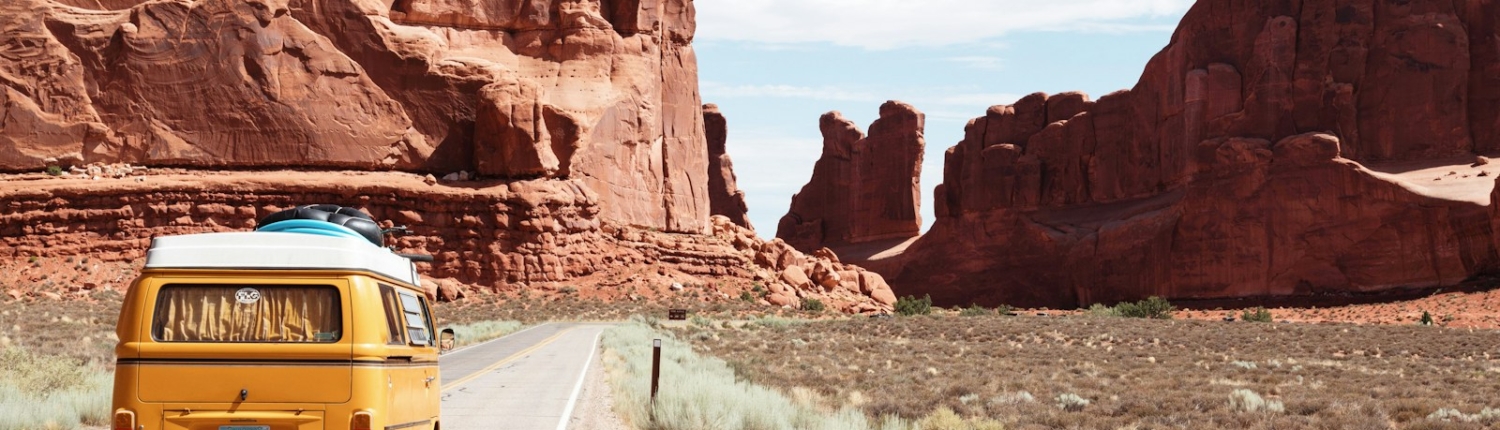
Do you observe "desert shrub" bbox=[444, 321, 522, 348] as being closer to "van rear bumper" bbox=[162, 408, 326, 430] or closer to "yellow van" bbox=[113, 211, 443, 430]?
"yellow van" bbox=[113, 211, 443, 430]

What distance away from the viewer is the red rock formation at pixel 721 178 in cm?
10856

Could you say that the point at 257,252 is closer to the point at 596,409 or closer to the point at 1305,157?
the point at 596,409

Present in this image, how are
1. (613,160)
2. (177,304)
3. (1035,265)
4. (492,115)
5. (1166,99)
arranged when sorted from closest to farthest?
(177,304) < (492,115) < (613,160) < (1166,99) < (1035,265)

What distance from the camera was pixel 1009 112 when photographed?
333ft

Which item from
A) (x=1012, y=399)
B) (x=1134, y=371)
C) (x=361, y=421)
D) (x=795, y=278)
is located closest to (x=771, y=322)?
(x=795, y=278)

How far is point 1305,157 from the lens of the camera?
72000 millimetres

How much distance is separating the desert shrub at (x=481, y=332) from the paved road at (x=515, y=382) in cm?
104

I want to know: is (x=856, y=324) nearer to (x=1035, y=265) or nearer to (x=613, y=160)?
(x=613, y=160)

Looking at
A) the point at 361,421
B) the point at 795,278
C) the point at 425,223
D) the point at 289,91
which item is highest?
the point at 289,91

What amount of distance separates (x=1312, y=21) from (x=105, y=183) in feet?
199

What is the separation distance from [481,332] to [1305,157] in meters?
50.8

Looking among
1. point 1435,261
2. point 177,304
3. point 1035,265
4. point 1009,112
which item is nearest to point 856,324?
point 1435,261

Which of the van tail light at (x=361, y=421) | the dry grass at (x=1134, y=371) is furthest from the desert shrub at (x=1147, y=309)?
the van tail light at (x=361, y=421)

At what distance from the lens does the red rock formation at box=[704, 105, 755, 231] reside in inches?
4274
